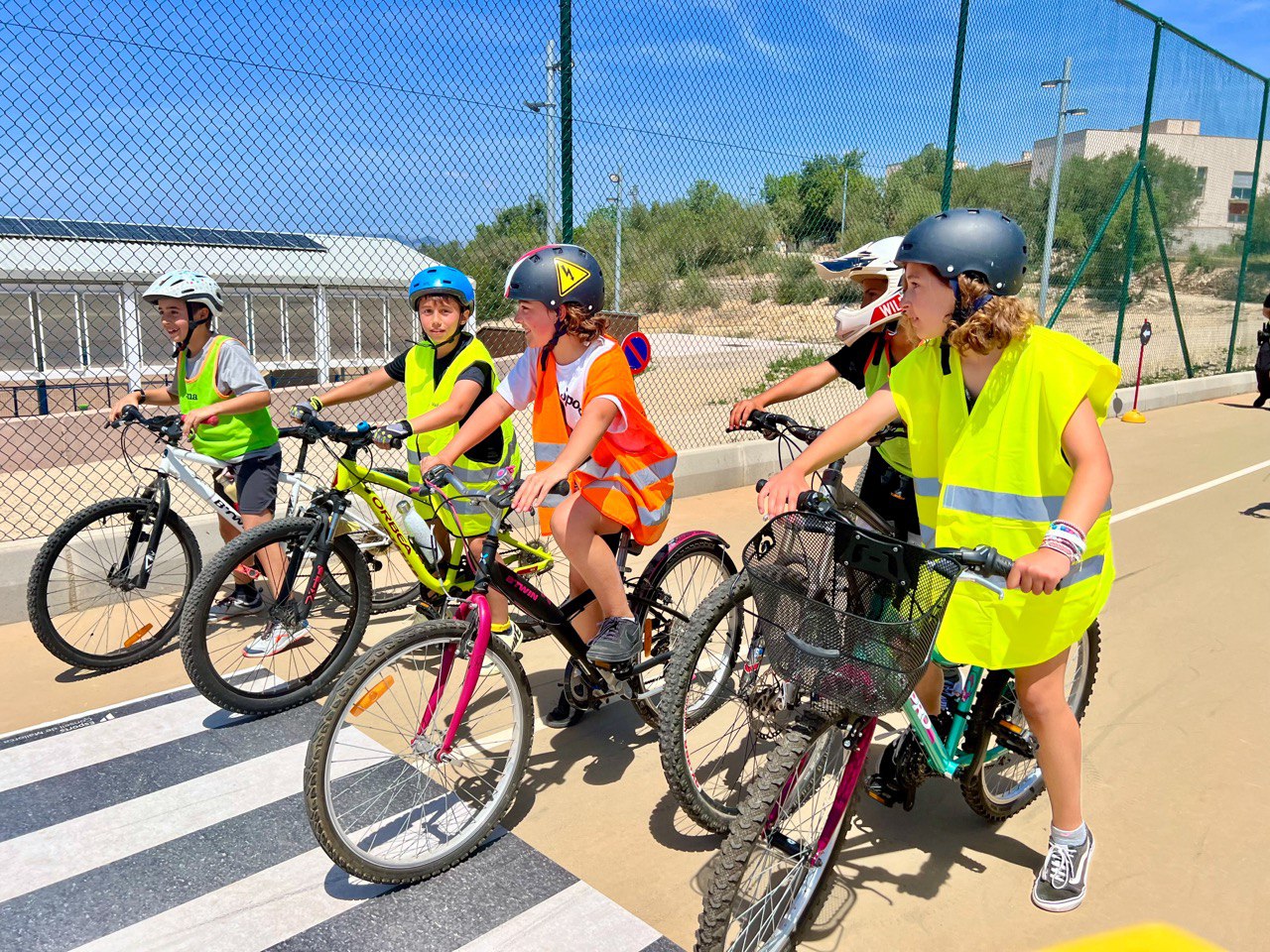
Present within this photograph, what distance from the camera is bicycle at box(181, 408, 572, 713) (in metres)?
3.74

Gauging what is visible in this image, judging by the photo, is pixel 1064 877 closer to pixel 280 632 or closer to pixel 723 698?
pixel 723 698

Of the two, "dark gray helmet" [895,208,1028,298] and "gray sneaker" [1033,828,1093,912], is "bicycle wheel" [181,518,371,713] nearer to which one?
"dark gray helmet" [895,208,1028,298]

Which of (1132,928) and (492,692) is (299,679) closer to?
(492,692)

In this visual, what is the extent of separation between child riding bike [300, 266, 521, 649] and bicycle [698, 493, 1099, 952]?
77.1 inches

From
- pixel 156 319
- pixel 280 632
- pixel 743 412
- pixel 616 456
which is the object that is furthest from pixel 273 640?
pixel 156 319

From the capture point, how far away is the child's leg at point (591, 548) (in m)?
3.40

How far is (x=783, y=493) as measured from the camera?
2396mm

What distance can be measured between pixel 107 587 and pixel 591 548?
9.77 ft

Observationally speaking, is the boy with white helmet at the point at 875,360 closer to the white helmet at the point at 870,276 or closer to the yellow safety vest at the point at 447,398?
the white helmet at the point at 870,276

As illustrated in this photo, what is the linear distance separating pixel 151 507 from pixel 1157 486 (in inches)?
340

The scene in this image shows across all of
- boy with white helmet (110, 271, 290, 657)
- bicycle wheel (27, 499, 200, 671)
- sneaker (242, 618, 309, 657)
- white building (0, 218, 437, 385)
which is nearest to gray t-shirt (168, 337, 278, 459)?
boy with white helmet (110, 271, 290, 657)

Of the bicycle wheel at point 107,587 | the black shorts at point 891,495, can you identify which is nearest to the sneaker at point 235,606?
the bicycle wheel at point 107,587

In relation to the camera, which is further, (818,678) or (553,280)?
(553,280)

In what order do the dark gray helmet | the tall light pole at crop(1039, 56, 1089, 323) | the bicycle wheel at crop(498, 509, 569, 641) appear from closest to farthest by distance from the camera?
the dark gray helmet → the bicycle wheel at crop(498, 509, 569, 641) → the tall light pole at crop(1039, 56, 1089, 323)
